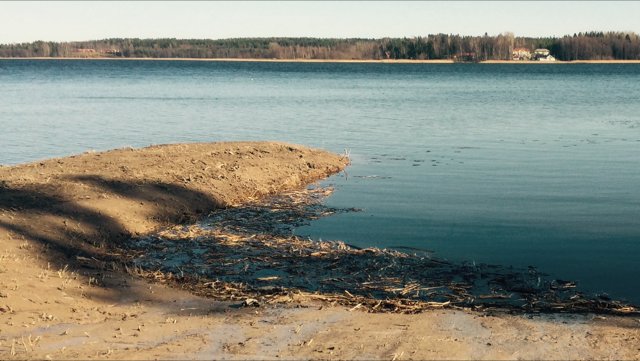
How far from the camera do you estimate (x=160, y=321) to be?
9695mm

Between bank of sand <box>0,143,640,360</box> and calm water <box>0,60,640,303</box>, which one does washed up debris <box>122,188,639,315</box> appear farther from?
calm water <box>0,60,640,303</box>

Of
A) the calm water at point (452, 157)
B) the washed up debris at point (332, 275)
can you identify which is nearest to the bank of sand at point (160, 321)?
the washed up debris at point (332, 275)

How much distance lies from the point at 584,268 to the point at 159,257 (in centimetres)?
678

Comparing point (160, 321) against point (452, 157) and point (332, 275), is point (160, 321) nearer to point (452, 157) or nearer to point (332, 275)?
point (332, 275)

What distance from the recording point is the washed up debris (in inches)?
419

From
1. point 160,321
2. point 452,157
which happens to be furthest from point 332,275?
point 452,157

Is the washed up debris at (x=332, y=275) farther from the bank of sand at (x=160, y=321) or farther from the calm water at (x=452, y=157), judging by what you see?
the calm water at (x=452, y=157)

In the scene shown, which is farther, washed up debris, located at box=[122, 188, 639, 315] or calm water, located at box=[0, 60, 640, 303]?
calm water, located at box=[0, 60, 640, 303]

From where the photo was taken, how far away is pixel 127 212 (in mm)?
15125

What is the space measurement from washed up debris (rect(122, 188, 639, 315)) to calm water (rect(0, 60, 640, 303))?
0.72 m

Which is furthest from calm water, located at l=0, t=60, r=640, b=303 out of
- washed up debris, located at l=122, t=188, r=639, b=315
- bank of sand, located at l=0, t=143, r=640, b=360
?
bank of sand, located at l=0, t=143, r=640, b=360

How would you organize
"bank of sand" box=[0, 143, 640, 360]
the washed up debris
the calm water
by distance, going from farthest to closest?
the calm water < the washed up debris < "bank of sand" box=[0, 143, 640, 360]

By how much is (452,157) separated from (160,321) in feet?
57.7

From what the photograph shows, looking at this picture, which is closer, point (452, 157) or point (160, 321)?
point (160, 321)
